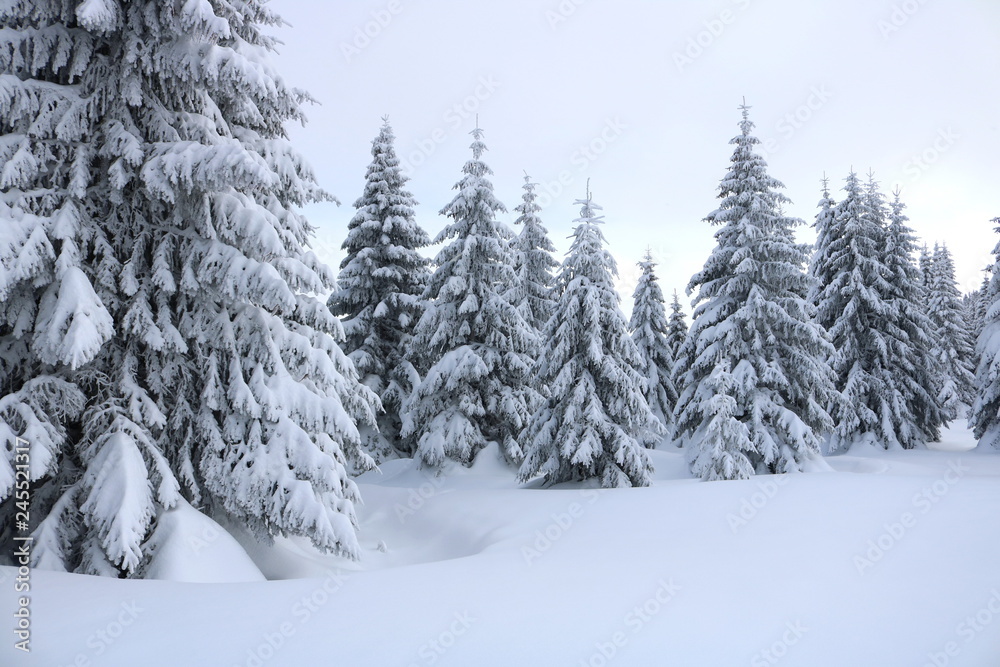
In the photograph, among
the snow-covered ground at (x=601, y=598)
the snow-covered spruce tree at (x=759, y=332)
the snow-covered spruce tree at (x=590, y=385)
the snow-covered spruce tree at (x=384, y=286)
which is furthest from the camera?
the snow-covered spruce tree at (x=384, y=286)

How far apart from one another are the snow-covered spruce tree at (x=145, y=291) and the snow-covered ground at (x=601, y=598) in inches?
33.5

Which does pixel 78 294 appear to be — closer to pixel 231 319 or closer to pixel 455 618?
pixel 231 319

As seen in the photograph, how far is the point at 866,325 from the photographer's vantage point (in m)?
25.0

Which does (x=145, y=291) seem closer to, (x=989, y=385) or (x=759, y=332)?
(x=759, y=332)

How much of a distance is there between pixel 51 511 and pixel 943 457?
2734cm

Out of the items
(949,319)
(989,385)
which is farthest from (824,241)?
(949,319)

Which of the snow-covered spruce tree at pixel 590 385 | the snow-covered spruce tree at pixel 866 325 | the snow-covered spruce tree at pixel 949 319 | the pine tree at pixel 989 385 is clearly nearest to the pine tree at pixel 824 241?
the snow-covered spruce tree at pixel 866 325

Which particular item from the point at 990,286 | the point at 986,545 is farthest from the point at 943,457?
the point at 986,545

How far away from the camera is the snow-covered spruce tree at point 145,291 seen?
6551 millimetres

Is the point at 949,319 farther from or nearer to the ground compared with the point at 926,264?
nearer to the ground

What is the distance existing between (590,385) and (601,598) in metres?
9.50

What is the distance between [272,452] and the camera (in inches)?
303

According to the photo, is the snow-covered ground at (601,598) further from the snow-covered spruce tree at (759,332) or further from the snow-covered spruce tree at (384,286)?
the snow-covered spruce tree at (384,286)

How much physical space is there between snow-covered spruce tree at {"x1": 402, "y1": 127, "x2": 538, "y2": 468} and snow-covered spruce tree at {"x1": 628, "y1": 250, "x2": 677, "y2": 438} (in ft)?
54.0
